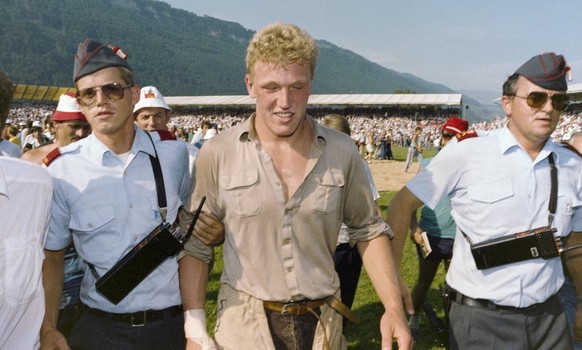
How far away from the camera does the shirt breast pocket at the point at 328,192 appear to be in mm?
2283

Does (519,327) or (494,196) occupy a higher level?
(494,196)

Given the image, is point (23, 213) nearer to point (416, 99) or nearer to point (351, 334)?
point (351, 334)

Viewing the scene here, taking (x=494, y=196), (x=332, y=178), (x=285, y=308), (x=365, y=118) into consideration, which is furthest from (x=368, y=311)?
(x=365, y=118)

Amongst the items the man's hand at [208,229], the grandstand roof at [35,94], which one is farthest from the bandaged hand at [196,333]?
the grandstand roof at [35,94]

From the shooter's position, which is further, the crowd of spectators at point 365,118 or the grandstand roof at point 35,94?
the grandstand roof at point 35,94

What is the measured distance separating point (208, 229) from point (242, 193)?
27 centimetres

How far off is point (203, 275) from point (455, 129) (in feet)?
17.8

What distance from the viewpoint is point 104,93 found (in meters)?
2.62

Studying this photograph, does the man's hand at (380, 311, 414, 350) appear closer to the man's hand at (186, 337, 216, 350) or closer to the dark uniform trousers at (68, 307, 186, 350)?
the man's hand at (186, 337, 216, 350)

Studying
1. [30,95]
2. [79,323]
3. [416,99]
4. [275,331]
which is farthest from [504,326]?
[30,95]

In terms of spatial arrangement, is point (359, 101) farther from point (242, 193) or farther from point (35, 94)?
point (242, 193)

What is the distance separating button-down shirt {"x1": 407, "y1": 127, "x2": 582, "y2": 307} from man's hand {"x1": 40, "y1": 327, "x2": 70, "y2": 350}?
7.05 ft

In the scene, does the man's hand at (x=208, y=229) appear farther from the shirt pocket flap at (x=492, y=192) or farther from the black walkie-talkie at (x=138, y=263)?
the shirt pocket flap at (x=492, y=192)

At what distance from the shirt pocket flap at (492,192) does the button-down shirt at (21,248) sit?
95.9 inches
